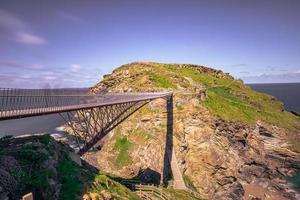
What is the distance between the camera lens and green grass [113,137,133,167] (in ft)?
168

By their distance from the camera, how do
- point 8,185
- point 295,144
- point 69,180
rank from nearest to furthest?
point 8,185 → point 69,180 → point 295,144

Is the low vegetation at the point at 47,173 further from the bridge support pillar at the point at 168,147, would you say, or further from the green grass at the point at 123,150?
the green grass at the point at 123,150

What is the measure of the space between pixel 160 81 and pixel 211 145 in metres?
24.3

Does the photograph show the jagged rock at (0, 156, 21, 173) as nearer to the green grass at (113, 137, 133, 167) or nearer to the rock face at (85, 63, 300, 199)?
the rock face at (85, 63, 300, 199)

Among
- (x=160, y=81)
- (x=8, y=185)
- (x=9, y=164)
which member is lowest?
(x=8, y=185)

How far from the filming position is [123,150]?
53.6 metres

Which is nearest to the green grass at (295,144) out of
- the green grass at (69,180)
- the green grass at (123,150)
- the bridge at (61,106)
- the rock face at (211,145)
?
the rock face at (211,145)

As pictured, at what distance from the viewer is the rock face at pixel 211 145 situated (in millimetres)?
51000

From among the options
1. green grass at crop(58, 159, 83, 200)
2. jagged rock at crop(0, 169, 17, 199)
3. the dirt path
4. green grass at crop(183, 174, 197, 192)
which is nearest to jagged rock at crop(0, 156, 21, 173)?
jagged rock at crop(0, 169, 17, 199)

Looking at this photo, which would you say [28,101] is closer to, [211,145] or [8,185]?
[8,185]

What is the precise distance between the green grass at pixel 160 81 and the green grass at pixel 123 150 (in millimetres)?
20146

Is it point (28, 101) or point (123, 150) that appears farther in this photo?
point (123, 150)

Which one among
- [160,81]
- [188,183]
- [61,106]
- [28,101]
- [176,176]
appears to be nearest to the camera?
[28,101]

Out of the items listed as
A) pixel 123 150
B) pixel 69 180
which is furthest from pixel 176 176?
pixel 69 180
